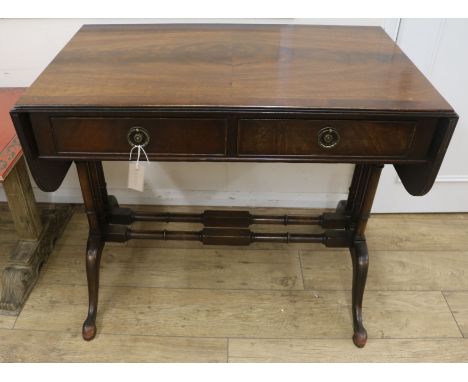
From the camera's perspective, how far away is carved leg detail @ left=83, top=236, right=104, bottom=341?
4.71ft

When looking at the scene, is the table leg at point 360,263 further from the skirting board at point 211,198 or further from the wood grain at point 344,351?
the skirting board at point 211,198

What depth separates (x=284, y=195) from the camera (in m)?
1.99

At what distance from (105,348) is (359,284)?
0.89 meters

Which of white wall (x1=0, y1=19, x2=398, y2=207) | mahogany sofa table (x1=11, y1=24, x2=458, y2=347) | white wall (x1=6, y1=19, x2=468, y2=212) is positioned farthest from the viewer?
white wall (x1=0, y1=19, x2=398, y2=207)

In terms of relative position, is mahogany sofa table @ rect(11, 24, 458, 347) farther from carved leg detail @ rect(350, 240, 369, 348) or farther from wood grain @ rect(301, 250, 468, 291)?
wood grain @ rect(301, 250, 468, 291)

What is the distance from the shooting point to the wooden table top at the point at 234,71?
1020 millimetres

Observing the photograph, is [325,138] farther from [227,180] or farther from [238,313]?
[227,180]

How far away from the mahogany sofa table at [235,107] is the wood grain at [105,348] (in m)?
0.57

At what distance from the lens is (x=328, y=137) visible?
1.07 m

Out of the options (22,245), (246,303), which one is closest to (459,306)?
(246,303)

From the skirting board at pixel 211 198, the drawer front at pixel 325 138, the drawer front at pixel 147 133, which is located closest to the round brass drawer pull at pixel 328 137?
the drawer front at pixel 325 138

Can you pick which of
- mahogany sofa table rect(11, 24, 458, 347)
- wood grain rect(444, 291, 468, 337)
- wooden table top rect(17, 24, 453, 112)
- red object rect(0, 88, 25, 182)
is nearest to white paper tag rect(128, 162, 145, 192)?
mahogany sofa table rect(11, 24, 458, 347)

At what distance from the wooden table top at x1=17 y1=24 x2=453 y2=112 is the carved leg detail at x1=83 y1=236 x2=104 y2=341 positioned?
1.91 ft

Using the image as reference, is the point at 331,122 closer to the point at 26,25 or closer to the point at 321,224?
the point at 321,224
